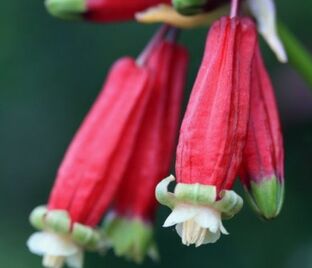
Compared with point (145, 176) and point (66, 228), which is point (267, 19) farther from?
point (66, 228)

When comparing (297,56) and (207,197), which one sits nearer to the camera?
(207,197)

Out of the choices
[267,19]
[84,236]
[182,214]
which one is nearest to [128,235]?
[84,236]

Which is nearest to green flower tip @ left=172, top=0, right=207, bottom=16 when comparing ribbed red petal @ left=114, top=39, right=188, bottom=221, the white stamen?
ribbed red petal @ left=114, top=39, right=188, bottom=221

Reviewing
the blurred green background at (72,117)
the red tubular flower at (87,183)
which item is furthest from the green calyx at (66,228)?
the blurred green background at (72,117)

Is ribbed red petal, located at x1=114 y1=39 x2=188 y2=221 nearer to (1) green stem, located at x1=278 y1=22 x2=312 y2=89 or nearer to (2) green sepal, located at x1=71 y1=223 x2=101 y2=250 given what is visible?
(2) green sepal, located at x1=71 y1=223 x2=101 y2=250

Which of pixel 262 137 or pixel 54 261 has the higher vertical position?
pixel 262 137

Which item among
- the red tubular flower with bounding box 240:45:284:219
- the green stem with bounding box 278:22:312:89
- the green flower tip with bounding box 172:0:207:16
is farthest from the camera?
the green stem with bounding box 278:22:312:89

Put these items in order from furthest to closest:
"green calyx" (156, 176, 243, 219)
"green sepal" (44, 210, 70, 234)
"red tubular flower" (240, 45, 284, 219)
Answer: "green sepal" (44, 210, 70, 234)
"red tubular flower" (240, 45, 284, 219)
"green calyx" (156, 176, 243, 219)

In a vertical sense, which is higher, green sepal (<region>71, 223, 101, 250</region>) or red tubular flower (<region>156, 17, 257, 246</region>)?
red tubular flower (<region>156, 17, 257, 246</region>)
